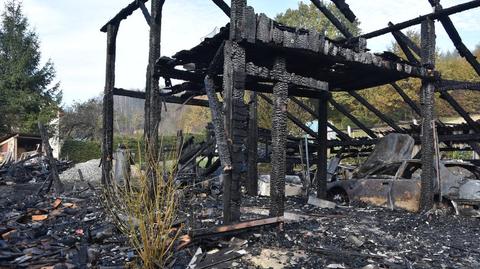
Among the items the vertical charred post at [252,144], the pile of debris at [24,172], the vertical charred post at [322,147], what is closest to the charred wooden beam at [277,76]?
the vertical charred post at [322,147]

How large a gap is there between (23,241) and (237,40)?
187 inches

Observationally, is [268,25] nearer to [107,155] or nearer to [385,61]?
[385,61]

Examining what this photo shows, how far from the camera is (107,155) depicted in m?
10.4

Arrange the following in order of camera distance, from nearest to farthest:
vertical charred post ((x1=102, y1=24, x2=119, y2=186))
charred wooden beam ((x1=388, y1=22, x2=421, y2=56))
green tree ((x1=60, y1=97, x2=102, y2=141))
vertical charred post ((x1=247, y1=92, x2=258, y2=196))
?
charred wooden beam ((x1=388, y1=22, x2=421, y2=56))
vertical charred post ((x1=102, y1=24, x2=119, y2=186))
vertical charred post ((x1=247, y1=92, x2=258, y2=196))
green tree ((x1=60, y1=97, x2=102, y2=141))

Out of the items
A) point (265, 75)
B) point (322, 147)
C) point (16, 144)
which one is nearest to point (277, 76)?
point (265, 75)

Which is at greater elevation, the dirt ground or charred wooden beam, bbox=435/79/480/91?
charred wooden beam, bbox=435/79/480/91

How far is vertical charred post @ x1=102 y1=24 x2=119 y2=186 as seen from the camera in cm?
1041

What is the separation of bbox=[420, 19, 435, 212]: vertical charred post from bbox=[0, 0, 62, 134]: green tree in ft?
97.9

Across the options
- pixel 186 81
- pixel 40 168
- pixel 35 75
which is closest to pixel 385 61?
pixel 186 81

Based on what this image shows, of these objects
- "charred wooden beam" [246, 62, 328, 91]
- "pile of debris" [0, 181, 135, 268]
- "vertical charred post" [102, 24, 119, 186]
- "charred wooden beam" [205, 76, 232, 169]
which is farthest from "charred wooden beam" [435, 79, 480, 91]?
"vertical charred post" [102, 24, 119, 186]

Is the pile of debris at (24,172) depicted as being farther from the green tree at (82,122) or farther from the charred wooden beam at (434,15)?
the charred wooden beam at (434,15)

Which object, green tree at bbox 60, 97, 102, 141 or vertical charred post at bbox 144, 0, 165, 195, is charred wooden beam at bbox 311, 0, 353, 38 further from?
green tree at bbox 60, 97, 102, 141

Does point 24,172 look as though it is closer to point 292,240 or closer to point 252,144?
point 252,144

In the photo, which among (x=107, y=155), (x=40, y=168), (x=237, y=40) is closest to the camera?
(x=237, y=40)
